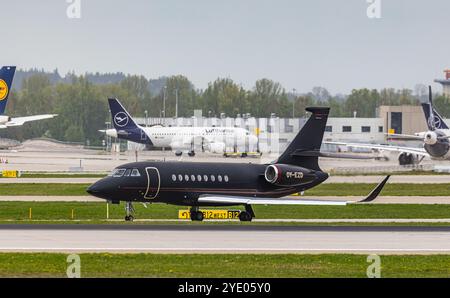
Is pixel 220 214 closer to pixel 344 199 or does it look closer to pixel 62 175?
pixel 344 199

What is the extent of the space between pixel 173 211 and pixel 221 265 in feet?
99.2

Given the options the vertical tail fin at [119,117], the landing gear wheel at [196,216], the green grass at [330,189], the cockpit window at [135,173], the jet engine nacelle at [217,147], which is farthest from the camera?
the jet engine nacelle at [217,147]

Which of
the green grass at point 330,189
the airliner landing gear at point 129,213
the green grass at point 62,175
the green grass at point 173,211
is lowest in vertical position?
the green grass at point 62,175

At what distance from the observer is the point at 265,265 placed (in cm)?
3888

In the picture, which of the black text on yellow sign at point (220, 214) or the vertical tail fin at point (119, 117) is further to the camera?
the vertical tail fin at point (119, 117)

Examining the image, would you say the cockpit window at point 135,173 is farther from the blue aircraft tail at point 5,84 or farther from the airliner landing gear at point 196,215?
the blue aircraft tail at point 5,84

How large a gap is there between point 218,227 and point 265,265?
50.1 ft

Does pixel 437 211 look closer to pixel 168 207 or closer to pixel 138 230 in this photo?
pixel 168 207

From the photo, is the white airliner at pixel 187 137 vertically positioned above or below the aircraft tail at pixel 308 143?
below

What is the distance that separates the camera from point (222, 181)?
6438 centimetres

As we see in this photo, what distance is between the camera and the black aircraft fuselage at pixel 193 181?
6041cm

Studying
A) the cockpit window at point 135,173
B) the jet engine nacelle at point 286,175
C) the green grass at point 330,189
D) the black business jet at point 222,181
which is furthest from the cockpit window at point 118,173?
the green grass at point 330,189

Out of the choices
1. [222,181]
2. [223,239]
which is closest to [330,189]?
[222,181]
